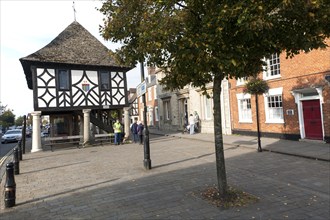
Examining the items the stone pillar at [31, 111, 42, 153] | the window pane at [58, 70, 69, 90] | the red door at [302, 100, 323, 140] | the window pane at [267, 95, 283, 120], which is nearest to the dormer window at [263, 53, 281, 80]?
the window pane at [267, 95, 283, 120]

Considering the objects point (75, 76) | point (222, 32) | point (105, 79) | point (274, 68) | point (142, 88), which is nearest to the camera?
point (222, 32)

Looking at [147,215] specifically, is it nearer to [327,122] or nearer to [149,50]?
[149,50]

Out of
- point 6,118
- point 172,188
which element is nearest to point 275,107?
point 172,188

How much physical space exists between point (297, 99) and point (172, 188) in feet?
33.0

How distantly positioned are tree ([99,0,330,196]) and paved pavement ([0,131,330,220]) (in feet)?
3.50

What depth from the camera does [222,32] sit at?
15.0 feet

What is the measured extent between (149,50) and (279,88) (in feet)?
39.3

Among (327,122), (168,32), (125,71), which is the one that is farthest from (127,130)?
(168,32)

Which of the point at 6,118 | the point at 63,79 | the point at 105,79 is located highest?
the point at 105,79

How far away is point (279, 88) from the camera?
14883 mm

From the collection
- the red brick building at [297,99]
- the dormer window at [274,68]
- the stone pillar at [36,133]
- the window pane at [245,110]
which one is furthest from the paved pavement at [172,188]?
the window pane at [245,110]

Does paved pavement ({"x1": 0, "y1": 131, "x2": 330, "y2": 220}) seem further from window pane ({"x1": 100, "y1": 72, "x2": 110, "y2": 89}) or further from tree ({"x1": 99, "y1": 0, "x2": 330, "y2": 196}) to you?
window pane ({"x1": 100, "y1": 72, "x2": 110, "y2": 89})

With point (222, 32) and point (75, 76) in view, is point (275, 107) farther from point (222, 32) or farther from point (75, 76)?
point (75, 76)

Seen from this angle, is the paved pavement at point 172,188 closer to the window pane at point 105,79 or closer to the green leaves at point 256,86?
the green leaves at point 256,86
